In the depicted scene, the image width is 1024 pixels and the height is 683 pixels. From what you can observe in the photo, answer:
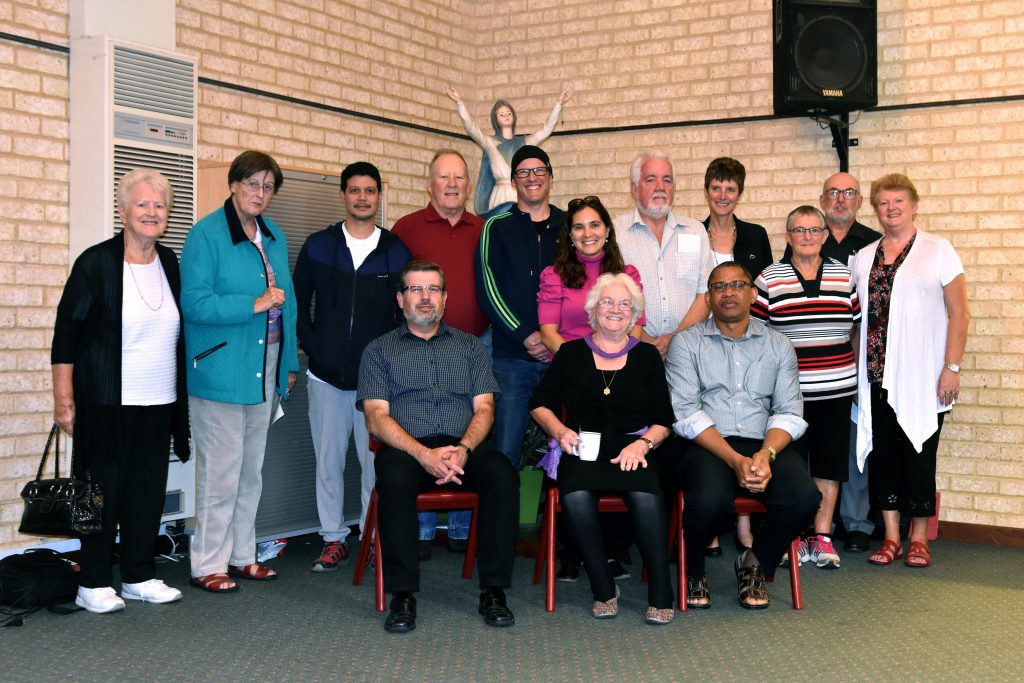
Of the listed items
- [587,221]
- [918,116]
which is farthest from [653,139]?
[587,221]

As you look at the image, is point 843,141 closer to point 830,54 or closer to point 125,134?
point 830,54

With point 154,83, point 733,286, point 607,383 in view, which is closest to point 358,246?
point 154,83

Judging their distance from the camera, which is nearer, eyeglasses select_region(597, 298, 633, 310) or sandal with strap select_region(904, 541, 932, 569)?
eyeglasses select_region(597, 298, 633, 310)

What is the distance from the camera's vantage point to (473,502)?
13.0ft

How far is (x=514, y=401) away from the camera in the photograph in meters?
4.44

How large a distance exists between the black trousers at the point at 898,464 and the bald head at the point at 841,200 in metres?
0.87

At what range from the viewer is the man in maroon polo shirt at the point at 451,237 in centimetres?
461

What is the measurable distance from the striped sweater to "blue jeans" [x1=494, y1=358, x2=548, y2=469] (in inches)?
42.0

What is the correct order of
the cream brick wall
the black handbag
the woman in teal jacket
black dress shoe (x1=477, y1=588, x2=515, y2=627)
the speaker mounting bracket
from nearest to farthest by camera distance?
the black handbag → black dress shoe (x1=477, y1=588, x2=515, y2=627) → the woman in teal jacket → the cream brick wall → the speaker mounting bracket

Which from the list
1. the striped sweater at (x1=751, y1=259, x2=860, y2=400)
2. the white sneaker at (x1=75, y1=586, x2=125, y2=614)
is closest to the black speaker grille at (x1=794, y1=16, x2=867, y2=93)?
the striped sweater at (x1=751, y1=259, x2=860, y2=400)

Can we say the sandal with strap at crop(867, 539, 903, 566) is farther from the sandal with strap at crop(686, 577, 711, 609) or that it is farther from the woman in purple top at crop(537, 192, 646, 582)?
the woman in purple top at crop(537, 192, 646, 582)

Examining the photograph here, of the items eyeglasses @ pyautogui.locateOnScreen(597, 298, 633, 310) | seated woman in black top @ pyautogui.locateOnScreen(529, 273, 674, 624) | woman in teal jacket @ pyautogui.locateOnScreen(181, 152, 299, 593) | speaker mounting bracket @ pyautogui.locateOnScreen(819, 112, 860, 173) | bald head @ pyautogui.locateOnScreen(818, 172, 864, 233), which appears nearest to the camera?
seated woman in black top @ pyautogui.locateOnScreen(529, 273, 674, 624)

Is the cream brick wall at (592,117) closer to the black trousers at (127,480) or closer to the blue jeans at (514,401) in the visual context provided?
the black trousers at (127,480)

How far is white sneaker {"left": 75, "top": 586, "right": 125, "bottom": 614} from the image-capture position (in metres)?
3.77
